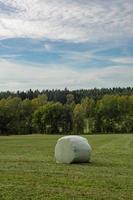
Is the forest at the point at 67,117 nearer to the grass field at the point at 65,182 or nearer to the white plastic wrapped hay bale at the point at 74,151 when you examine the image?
the white plastic wrapped hay bale at the point at 74,151

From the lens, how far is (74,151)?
22.1 m

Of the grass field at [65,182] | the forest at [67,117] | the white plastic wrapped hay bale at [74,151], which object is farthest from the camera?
the forest at [67,117]

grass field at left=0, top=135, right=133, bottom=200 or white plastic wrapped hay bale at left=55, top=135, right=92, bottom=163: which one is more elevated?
white plastic wrapped hay bale at left=55, top=135, right=92, bottom=163

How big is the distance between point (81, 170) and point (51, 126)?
355 ft

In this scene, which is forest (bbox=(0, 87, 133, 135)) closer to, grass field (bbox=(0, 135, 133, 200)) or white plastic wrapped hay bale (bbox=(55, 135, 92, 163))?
white plastic wrapped hay bale (bbox=(55, 135, 92, 163))

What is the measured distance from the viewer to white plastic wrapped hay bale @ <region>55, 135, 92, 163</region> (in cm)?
2208

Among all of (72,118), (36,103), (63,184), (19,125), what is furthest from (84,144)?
(36,103)

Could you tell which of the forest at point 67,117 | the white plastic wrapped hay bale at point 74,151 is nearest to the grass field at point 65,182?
the white plastic wrapped hay bale at point 74,151

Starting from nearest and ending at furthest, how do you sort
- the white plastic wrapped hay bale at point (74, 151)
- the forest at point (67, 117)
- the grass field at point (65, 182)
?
the grass field at point (65, 182) < the white plastic wrapped hay bale at point (74, 151) < the forest at point (67, 117)

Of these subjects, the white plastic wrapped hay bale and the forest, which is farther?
the forest

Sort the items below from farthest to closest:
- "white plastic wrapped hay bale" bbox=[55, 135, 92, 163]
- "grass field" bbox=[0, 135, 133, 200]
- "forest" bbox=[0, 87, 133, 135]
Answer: "forest" bbox=[0, 87, 133, 135] < "white plastic wrapped hay bale" bbox=[55, 135, 92, 163] < "grass field" bbox=[0, 135, 133, 200]

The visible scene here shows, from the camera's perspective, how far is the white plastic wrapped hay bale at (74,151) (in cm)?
2208

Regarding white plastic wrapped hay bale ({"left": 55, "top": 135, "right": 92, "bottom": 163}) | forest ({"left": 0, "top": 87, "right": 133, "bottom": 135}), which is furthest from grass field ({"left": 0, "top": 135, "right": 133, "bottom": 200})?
forest ({"left": 0, "top": 87, "right": 133, "bottom": 135})

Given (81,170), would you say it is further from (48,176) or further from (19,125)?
(19,125)
